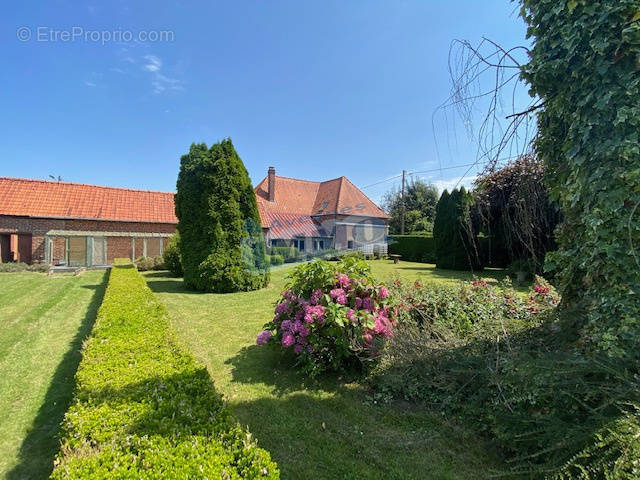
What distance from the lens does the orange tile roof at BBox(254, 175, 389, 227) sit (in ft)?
83.9

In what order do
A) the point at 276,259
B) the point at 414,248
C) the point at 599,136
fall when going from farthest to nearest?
the point at 414,248 → the point at 276,259 → the point at 599,136

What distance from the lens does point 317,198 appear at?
28.4 metres

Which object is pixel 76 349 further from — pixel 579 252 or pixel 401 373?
pixel 579 252

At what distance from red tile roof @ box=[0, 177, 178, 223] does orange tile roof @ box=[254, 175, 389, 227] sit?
8722 mm

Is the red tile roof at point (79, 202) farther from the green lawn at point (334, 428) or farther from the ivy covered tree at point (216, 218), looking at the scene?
the green lawn at point (334, 428)

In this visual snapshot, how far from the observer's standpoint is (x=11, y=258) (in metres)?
15.4

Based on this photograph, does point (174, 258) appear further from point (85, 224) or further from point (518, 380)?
point (518, 380)

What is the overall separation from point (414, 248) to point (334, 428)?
2154cm

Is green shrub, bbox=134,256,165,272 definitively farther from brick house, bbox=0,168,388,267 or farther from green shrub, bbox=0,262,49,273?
green shrub, bbox=0,262,49,273

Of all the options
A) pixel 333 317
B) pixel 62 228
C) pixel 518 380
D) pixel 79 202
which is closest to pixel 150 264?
pixel 62 228

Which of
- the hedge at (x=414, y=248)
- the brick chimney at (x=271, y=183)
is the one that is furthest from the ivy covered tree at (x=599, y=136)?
the brick chimney at (x=271, y=183)

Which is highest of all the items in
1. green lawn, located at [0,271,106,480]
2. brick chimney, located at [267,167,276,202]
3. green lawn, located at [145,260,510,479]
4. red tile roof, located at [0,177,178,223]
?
brick chimney, located at [267,167,276,202]

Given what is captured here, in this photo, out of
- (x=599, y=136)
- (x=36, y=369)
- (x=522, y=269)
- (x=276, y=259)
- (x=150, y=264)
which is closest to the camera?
(x=599, y=136)

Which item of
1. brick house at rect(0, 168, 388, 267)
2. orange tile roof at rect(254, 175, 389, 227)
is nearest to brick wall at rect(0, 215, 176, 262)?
brick house at rect(0, 168, 388, 267)
